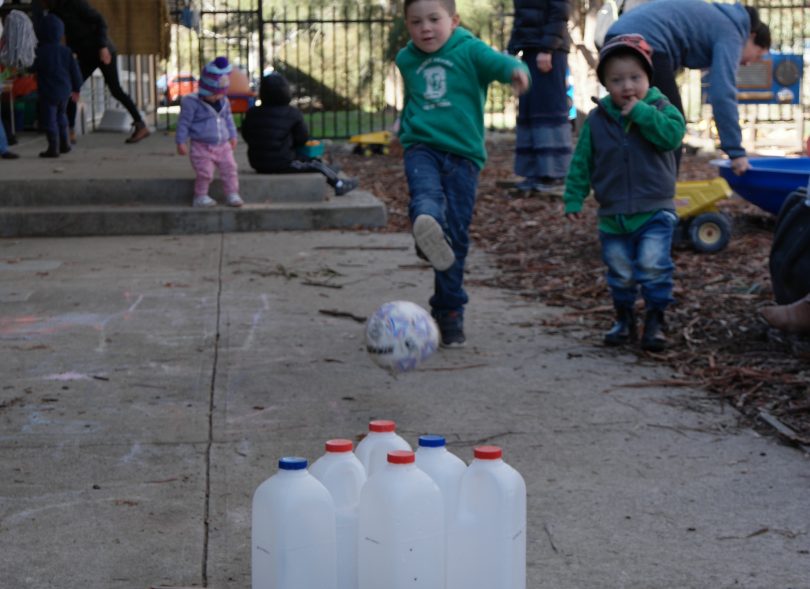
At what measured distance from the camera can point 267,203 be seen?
35.7 feet

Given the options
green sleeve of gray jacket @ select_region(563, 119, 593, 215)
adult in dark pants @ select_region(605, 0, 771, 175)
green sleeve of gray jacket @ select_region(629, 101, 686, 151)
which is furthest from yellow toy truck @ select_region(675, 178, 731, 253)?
green sleeve of gray jacket @ select_region(629, 101, 686, 151)

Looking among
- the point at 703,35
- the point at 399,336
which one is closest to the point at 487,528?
the point at 399,336

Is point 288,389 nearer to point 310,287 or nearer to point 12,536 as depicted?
point 12,536

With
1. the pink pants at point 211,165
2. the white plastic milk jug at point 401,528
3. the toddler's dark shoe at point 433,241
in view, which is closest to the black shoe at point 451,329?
the toddler's dark shoe at point 433,241

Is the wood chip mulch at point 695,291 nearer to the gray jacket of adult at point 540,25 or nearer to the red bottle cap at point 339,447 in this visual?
the gray jacket of adult at point 540,25

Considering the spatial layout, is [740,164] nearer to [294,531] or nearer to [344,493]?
[344,493]

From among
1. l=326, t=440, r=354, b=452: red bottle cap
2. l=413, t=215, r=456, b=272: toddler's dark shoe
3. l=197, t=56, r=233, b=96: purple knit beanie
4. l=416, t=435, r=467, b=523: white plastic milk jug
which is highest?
l=197, t=56, r=233, b=96: purple knit beanie

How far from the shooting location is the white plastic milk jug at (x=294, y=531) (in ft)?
9.29

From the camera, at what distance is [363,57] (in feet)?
95.2

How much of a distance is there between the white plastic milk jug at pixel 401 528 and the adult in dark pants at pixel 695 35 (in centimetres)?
455

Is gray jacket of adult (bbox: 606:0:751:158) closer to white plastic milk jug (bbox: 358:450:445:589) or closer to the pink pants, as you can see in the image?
the pink pants

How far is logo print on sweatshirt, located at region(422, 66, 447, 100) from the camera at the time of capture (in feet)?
20.6

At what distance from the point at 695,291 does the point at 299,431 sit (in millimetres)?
3566

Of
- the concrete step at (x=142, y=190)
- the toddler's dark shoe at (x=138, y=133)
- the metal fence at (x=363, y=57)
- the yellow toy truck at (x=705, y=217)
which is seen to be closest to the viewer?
the yellow toy truck at (x=705, y=217)
